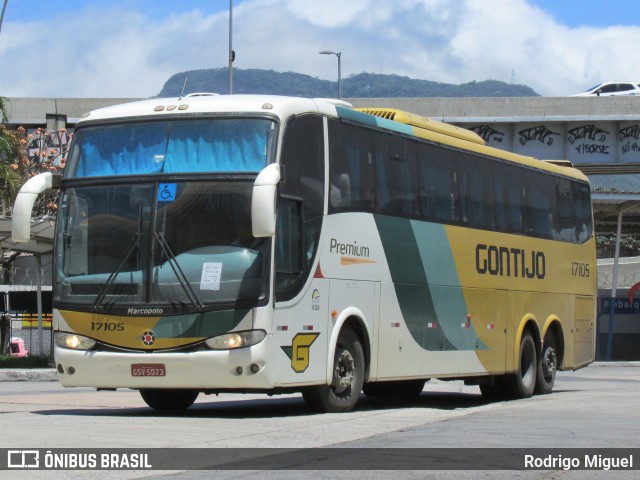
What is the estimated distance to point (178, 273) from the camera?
13055mm

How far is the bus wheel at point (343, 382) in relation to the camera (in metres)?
14.0

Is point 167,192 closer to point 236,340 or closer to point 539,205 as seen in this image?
point 236,340

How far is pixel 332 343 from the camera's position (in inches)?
551

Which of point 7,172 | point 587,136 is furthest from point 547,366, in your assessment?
point 587,136

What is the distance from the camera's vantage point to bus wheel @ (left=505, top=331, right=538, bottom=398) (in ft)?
63.6

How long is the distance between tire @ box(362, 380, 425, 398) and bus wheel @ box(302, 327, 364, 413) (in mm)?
4177

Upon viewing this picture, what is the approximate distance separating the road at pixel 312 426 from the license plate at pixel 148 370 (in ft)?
1.56

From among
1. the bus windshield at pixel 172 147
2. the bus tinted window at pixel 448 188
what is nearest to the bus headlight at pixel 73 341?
the bus windshield at pixel 172 147

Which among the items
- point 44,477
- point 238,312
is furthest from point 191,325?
point 44,477

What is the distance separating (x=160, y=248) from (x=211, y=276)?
2.16ft

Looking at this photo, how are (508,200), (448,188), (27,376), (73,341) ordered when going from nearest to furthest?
1. (73,341)
2. (448,188)
3. (508,200)
4. (27,376)

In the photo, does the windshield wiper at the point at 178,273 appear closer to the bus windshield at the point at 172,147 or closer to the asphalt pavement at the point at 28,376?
the bus windshield at the point at 172,147

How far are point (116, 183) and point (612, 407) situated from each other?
6.93 meters

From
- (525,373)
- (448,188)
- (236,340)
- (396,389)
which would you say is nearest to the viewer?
(236,340)
